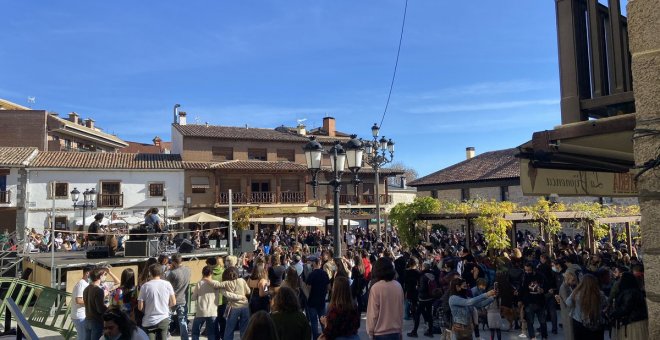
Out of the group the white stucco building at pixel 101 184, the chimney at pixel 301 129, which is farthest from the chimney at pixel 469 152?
the white stucco building at pixel 101 184

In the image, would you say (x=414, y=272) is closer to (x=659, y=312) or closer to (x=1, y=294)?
(x=659, y=312)

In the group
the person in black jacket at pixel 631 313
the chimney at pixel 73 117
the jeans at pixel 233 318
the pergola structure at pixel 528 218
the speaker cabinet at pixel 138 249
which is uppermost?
the chimney at pixel 73 117

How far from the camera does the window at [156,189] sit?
3216 centimetres

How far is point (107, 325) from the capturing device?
395 centimetres

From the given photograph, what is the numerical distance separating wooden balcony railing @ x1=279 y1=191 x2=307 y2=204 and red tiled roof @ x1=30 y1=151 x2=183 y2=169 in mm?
7480

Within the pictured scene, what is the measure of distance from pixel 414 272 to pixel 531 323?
2086 millimetres

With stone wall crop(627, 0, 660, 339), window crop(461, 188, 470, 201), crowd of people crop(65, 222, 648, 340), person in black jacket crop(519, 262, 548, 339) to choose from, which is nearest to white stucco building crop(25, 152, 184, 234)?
window crop(461, 188, 470, 201)

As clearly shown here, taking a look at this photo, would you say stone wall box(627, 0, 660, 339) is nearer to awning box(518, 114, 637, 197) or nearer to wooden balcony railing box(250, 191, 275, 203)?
awning box(518, 114, 637, 197)

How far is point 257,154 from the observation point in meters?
37.2

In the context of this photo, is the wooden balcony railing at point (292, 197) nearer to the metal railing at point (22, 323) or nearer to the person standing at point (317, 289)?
the person standing at point (317, 289)

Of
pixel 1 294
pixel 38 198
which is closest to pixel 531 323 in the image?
pixel 1 294

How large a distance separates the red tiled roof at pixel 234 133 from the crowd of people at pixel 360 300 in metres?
26.2

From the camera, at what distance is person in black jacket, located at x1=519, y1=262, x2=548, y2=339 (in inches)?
310

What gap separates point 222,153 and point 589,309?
3260cm
